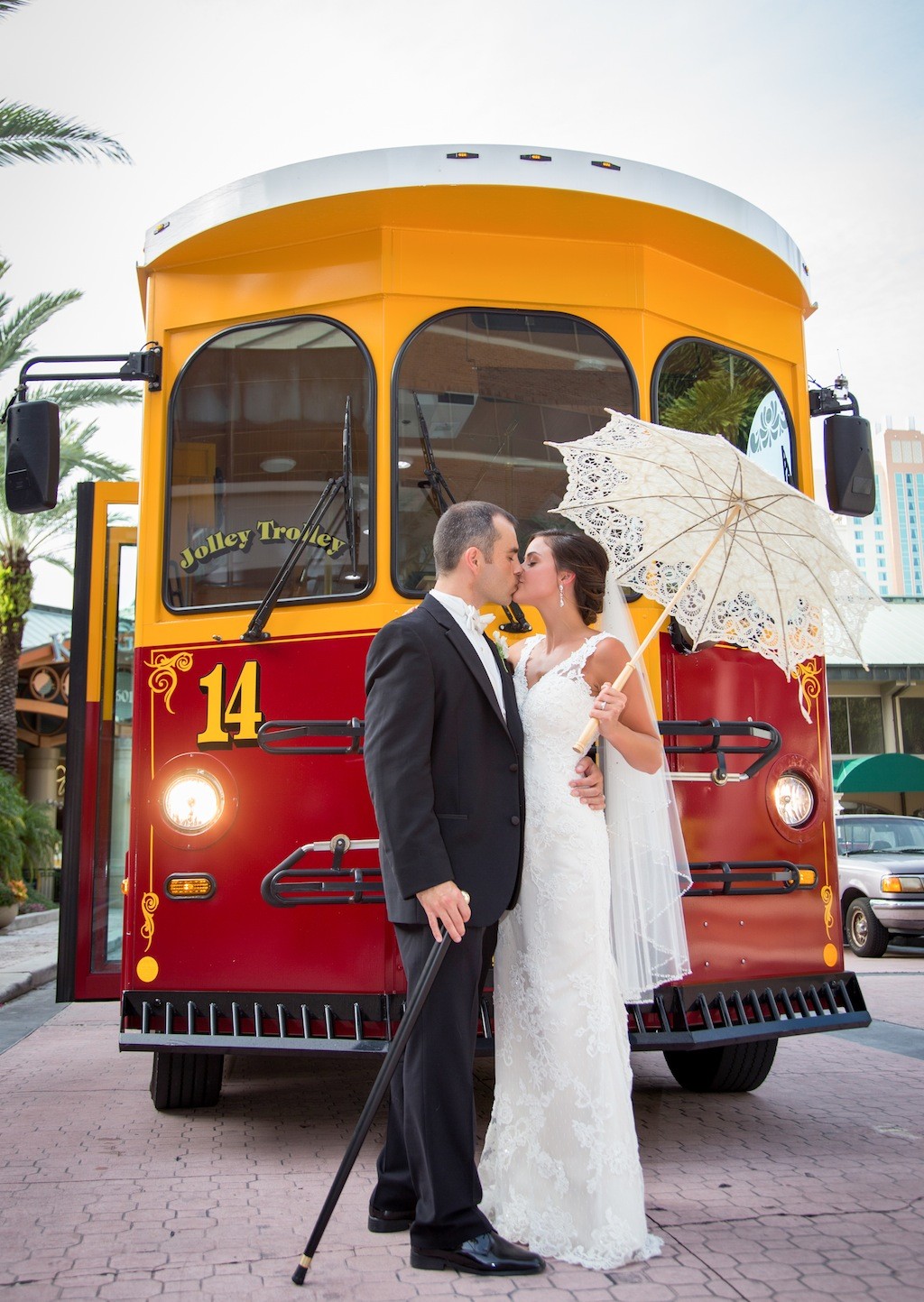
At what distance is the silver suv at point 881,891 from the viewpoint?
474 inches

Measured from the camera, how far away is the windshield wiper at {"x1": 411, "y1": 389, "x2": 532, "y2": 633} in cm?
428

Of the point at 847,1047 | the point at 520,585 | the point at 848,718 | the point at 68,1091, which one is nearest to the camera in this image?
the point at 520,585

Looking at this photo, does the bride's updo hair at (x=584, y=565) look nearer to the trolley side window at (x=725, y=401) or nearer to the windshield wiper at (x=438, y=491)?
the windshield wiper at (x=438, y=491)

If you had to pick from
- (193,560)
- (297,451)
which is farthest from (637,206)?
(193,560)

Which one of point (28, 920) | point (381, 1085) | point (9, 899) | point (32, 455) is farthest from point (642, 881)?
point (28, 920)

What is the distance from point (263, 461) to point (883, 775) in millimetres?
18819

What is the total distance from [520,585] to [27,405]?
2093 millimetres

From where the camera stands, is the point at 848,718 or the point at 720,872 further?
the point at 848,718

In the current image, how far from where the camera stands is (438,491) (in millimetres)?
4328

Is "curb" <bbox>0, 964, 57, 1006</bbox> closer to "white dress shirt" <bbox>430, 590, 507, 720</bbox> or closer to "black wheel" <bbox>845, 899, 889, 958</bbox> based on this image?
"white dress shirt" <bbox>430, 590, 507, 720</bbox>

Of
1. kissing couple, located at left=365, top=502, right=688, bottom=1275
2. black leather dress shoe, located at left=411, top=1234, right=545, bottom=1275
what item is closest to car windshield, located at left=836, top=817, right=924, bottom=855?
kissing couple, located at left=365, top=502, right=688, bottom=1275

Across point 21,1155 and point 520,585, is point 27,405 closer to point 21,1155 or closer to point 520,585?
point 520,585

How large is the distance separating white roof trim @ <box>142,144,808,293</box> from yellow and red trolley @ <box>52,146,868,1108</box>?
1 centimetres

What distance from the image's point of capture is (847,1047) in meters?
7.21
